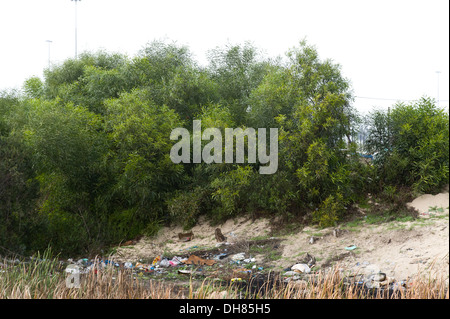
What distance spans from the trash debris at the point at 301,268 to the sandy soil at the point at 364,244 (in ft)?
0.75

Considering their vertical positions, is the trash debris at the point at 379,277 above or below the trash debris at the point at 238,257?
above

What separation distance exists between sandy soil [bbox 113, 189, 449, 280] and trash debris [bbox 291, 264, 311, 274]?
229 mm

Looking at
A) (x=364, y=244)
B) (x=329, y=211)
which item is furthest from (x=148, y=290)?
(x=329, y=211)

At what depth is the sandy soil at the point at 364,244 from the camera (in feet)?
21.6

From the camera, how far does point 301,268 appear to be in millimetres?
6789

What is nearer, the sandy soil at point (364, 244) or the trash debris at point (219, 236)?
the sandy soil at point (364, 244)

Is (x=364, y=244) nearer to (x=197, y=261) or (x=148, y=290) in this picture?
(x=197, y=261)

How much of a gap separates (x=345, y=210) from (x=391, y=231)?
1099 mm

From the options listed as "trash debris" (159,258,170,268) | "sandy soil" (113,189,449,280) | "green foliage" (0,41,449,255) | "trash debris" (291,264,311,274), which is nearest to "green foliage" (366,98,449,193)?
"green foliage" (0,41,449,255)

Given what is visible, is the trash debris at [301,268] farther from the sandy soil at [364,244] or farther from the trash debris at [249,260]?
the trash debris at [249,260]

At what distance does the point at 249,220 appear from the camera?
29.9ft

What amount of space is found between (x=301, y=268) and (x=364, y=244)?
1315 mm

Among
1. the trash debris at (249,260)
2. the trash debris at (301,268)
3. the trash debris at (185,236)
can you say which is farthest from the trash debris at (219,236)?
the trash debris at (301,268)
